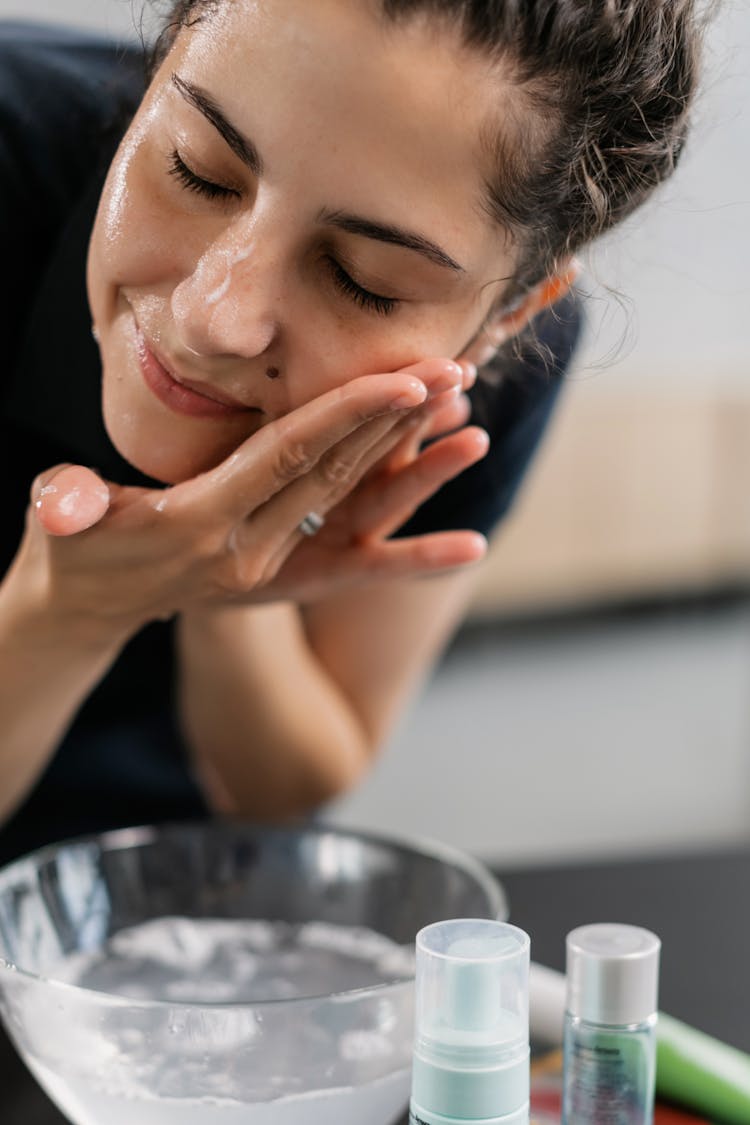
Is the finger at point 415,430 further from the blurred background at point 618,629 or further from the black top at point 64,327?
the blurred background at point 618,629

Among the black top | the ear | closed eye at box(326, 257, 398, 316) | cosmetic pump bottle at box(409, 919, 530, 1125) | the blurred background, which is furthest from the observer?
the blurred background

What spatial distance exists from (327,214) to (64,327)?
1.03 ft

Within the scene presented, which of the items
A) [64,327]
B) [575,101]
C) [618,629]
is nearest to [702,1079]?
[575,101]

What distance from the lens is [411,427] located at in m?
0.75

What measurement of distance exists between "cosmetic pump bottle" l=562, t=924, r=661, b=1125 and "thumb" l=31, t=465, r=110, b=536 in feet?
0.97

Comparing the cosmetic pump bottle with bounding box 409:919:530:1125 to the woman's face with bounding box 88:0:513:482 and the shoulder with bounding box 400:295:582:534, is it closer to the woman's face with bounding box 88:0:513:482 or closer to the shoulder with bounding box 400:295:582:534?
the woman's face with bounding box 88:0:513:482

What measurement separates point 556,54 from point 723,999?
48 centimetres

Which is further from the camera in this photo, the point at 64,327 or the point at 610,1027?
the point at 64,327

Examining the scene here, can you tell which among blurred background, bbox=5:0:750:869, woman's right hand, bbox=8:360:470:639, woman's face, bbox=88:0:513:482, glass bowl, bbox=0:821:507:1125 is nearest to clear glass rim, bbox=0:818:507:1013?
glass bowl, bbox=0:821:507:1125

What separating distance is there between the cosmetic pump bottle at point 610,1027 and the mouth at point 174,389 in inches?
11.3

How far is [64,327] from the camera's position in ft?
2.80

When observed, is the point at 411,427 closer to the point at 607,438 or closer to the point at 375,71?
the point at 375,71

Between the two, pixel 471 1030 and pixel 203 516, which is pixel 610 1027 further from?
pixel 203 516

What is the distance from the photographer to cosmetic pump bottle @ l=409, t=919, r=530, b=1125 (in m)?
0.51
